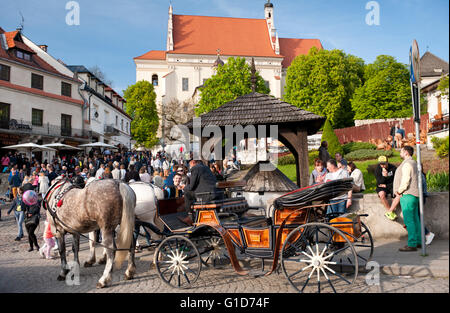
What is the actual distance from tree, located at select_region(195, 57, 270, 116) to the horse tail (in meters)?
32.6

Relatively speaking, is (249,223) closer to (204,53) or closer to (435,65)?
(435,65)

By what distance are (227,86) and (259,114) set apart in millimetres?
29294

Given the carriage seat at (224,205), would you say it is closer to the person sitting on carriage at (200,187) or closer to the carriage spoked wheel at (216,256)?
the person sitting on carriage at (200,187)

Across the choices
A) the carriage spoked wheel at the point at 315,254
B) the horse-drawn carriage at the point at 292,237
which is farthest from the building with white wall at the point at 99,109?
the carriage spoked wheel at the point at 315,254

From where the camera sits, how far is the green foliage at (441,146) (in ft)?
8.60

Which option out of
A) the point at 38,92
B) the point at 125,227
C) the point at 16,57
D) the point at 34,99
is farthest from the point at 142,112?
the point at 125,227

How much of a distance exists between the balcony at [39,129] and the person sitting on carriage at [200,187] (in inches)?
1037

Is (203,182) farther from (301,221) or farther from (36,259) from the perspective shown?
(36,259)

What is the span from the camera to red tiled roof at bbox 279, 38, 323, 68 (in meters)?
69.4

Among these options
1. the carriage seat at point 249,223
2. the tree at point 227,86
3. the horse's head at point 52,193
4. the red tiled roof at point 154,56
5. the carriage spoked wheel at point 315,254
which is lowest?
the carriage spoked wheel at point 315,254

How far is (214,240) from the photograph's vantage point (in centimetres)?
641

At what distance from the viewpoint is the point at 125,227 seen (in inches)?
208

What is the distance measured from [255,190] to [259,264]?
3521 mm
